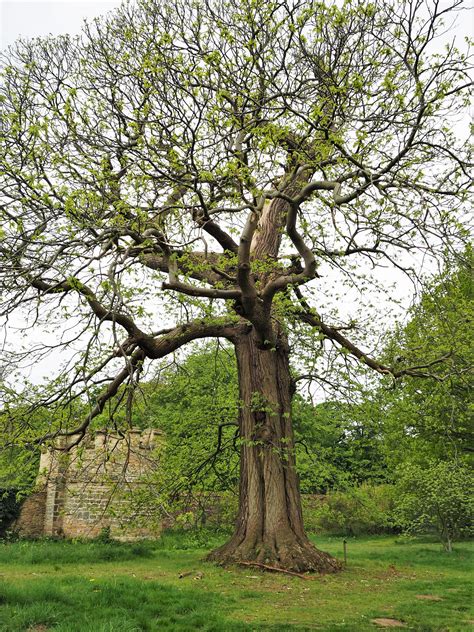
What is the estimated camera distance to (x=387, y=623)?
620 centimetres

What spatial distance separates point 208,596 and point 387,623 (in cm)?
228

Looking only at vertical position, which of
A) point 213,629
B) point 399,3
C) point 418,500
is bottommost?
point 213,629

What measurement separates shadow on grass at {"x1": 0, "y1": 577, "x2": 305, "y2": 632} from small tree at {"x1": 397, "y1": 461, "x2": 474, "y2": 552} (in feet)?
25.8

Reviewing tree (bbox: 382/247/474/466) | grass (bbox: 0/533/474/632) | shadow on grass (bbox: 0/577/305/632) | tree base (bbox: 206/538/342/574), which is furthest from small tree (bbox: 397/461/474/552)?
shadow on grass (bbox: 0/577/305/632)

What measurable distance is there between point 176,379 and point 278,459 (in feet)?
9.20

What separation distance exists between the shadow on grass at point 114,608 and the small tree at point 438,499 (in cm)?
786

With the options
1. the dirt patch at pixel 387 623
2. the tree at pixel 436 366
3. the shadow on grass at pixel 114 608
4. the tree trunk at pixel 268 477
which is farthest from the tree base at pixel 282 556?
the dirt patch at pixel 387 623

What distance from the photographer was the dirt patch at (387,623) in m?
6.04

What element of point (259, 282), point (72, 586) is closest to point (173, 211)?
point (259, 282)

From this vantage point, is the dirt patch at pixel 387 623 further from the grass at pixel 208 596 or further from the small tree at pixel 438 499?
the small tree at pixel 438 499

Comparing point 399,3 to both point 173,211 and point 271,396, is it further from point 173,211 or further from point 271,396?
point 271,396

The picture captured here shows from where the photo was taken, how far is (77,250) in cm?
700

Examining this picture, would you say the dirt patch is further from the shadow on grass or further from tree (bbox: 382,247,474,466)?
tree (bbox: 382,247,474,466)

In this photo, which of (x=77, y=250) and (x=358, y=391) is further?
(x=358, y=391)
